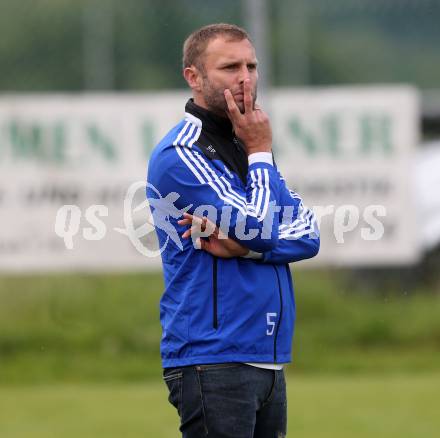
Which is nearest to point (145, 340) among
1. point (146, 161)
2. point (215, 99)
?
point (146, 161)

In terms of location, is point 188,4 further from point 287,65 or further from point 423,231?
point 423,231

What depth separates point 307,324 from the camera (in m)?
11.1

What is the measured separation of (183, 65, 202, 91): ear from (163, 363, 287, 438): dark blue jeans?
982 millimetres

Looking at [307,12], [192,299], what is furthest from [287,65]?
[192,299]

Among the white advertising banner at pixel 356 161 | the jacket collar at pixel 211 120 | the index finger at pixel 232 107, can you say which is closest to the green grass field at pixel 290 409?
the white advertising banner at pixel 356 161

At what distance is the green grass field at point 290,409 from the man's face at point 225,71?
4028mm

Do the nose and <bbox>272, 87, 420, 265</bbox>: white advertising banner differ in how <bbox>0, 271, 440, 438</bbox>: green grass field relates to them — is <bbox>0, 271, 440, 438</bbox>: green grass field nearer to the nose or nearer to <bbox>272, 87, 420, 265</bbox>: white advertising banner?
<bbox>272, 87, 420, 265</bbox>: white advertising banner

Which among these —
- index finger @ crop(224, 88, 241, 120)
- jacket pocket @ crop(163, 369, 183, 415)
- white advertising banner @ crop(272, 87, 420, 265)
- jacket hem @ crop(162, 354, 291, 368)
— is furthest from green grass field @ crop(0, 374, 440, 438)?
index finger @ crop(224, 88, 241, 120)

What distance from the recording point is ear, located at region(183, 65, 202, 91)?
4328mm

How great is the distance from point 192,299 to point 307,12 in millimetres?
26340

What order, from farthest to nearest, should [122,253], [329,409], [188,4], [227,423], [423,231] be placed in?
[188,4]
[423,231]
[122,253]
[329,409]
[227,423]

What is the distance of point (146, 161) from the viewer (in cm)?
1077

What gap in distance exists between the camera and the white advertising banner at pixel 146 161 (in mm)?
10672

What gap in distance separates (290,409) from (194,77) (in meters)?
4.87
